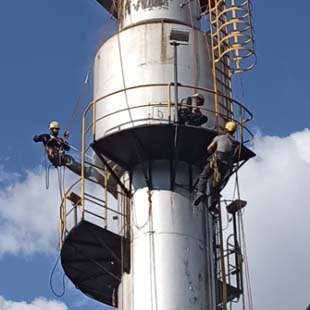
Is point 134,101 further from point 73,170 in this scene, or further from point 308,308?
point 308,308

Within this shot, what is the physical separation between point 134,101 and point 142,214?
2.97 meters

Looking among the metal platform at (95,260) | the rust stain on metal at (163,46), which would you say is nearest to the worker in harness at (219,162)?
the metal platform at (95,260)

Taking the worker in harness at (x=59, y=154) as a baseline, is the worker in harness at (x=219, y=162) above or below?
below

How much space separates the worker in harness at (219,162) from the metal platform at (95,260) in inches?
93.6

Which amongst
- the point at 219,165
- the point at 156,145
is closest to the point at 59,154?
the point at 156,145

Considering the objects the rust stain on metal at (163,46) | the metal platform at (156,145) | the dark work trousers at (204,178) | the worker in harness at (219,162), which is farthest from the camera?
the rust stain on metal at (163,46)

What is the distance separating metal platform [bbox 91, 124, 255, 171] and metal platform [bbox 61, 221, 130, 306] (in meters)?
2.04

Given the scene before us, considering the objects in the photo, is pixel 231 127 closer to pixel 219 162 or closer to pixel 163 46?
pixel 219 162

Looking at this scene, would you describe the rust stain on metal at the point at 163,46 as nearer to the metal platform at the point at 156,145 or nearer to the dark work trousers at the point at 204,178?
the metal platform at the point at 156,145

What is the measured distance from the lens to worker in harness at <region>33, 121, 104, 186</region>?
28719 mm

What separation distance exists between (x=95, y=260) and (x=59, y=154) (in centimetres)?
298

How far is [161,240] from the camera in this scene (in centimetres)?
2689

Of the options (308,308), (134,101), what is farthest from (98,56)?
(308,308)

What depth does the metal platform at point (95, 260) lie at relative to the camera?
27.5m
